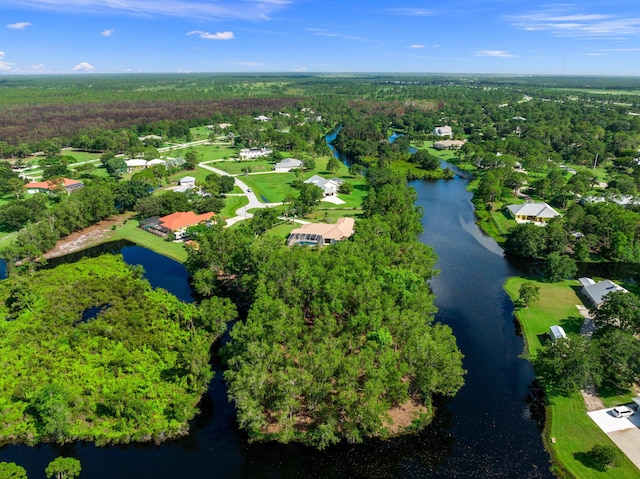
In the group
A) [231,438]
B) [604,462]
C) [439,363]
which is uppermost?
[439,363]

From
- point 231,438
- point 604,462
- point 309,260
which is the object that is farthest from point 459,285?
point 231,438

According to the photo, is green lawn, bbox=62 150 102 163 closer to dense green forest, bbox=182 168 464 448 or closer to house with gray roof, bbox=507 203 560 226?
dense green forest, bbox=182 168 464 448

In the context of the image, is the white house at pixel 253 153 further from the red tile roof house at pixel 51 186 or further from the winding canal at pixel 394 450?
the winding canal at pixel 394 450

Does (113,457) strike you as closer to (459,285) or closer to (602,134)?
(459,285)

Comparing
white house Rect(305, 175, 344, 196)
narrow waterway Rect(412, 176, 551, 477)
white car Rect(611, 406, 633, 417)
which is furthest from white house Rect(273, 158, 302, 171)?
white car Rect(611, 406, 633, 417)

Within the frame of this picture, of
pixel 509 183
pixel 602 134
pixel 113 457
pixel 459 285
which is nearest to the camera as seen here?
pixel 113 457

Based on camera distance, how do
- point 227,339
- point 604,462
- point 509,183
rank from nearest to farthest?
point 604,462
point 227,339
point 509,183

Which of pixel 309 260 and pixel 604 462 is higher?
pixel 309 260
